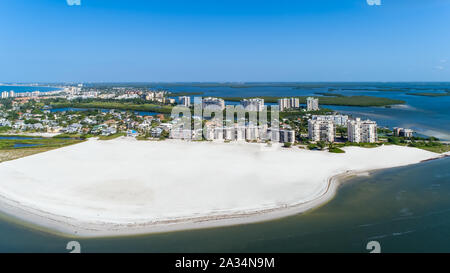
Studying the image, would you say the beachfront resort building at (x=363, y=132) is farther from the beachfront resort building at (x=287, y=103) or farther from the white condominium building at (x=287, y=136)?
the beachfront resort building at (x=287, y=103)

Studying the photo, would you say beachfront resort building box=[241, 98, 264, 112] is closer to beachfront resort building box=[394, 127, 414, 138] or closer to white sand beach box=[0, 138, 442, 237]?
beachfront resort building box=[394, 127, 414, 138]

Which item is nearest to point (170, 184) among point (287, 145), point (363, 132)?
point (287, 145)

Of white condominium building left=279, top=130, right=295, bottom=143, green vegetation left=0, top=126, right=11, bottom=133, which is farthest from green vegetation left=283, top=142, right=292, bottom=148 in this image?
green vegetation left=0, top=126, right=11, bottom=133

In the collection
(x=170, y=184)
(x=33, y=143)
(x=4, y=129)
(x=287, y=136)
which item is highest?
(x=4, y=129)

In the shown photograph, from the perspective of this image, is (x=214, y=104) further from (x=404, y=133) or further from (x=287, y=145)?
(x=404, y=133)

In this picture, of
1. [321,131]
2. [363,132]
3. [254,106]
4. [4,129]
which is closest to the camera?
[363,132]

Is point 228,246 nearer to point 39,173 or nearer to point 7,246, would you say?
point 7,246
